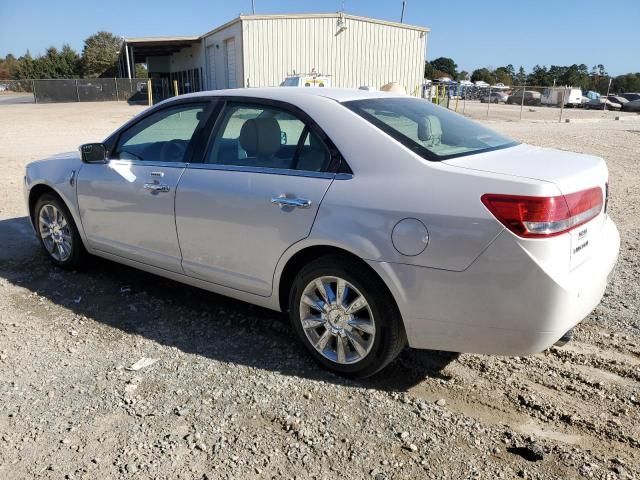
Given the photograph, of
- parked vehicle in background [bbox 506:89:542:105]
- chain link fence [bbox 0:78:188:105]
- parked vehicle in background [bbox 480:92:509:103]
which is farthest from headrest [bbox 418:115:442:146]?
parked vehicle in background [bbox 480:92:509:103]

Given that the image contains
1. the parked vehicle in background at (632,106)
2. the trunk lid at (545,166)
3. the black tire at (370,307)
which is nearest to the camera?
the trunk lid at (545,166)

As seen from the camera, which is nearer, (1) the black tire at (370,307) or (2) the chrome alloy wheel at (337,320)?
(1) the black tire at (370,307)

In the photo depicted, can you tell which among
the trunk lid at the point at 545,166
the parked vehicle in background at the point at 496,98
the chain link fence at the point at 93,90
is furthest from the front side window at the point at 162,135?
the parked vehicle in background at the point at 496,98

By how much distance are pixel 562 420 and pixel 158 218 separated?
9.46ft

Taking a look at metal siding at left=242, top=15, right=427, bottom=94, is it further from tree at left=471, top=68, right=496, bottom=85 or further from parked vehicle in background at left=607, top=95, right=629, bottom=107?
tree at left=471, top=68, right=496, bottom=85

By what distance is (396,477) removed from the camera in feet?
8.12

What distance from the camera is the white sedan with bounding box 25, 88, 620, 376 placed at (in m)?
2.63

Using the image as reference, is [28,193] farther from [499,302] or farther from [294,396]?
[499,302]

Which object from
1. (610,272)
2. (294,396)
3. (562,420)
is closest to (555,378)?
(562,420)

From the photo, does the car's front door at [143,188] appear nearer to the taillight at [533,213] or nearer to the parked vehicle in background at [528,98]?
the taillight at [533,213]

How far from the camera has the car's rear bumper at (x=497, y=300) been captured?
8.45ft

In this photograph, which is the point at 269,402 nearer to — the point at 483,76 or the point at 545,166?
the point at 545,166

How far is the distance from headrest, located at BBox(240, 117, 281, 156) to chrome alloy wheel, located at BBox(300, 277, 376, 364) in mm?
973

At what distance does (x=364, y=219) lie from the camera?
292 cm
